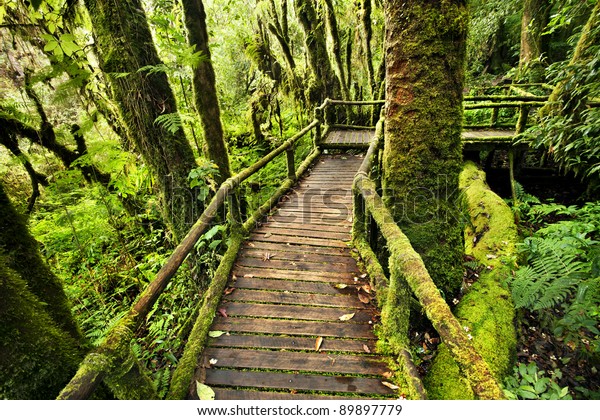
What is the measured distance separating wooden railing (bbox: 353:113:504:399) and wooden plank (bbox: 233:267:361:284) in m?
0.39

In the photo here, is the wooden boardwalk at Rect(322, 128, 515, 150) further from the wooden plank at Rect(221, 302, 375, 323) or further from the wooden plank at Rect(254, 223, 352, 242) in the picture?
the wooden plank at Rect(221, 302, 375, 323)

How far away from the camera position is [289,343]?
3.13 meters

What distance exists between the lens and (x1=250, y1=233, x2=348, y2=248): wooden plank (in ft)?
16.2

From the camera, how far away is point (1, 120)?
5.95 meters

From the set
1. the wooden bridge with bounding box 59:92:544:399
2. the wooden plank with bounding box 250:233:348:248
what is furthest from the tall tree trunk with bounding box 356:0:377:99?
the wooden plank with bounding box 250:233:348:248

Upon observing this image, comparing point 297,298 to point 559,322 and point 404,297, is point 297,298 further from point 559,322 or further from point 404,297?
point 559,322

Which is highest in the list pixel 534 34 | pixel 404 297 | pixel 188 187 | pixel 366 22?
pixel 366 22

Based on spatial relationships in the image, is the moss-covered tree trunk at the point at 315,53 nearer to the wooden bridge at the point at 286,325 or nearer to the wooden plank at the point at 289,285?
the wooden bridge at the point at 286,325

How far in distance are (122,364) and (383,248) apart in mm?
3615

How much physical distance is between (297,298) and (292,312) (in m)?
0.25

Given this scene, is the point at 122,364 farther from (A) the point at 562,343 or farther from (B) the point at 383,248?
(A) the point at 562,343

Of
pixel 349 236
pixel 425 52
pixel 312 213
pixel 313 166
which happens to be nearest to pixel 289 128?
pixel 313 166

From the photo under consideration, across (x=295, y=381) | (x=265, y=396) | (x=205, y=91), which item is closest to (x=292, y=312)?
(x=295, y=381)

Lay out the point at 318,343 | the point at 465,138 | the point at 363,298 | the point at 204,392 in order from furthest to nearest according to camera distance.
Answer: the point at 465,138 < the point at 363,298 < the point at 318,343 < the point at 204,392
